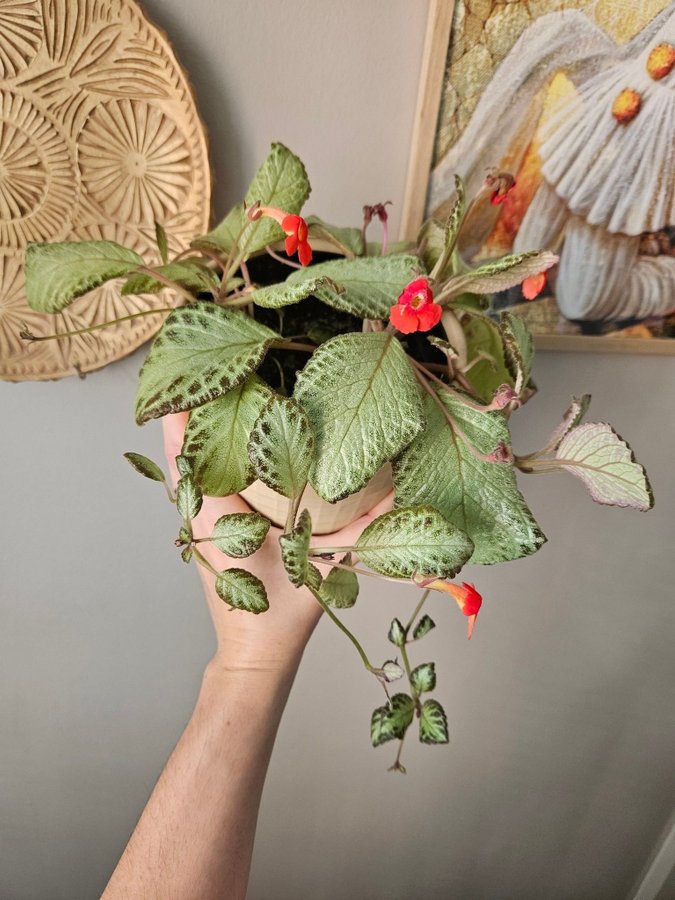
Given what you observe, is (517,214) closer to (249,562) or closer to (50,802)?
(249,562)

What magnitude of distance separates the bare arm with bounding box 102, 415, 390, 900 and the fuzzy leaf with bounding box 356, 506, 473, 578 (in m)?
0.11

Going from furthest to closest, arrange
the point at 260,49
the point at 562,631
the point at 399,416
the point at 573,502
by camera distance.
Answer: the point at 562,631, the point at 573,502, the point at 260,49, the point at 399,416

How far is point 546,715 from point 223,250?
94 centimetres

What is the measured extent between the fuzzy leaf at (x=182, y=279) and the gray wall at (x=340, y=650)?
0.76 feet

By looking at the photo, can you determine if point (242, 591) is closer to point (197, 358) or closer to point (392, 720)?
point (197, 358)

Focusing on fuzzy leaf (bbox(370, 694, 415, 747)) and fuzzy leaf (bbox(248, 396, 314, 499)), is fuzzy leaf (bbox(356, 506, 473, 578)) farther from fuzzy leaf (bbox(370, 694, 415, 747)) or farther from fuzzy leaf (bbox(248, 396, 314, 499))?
fuzzy leaf (bbox(370, 694, 415, 747))

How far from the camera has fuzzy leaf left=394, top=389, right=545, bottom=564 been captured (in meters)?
0.44

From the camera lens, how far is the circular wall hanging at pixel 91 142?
565 mm

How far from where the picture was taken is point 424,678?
Result: 28.5 inches

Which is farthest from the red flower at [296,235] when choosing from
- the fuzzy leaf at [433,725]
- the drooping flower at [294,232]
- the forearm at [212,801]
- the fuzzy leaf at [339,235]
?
the fuzzy leaf at [433,725]

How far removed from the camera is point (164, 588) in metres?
0.93

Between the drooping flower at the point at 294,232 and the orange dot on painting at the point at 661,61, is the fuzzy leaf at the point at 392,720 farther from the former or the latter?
the orange dot on painting at the point at 661,61

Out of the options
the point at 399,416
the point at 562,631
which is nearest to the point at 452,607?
the point at 562,631

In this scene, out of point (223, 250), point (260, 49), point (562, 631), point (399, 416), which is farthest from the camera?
point (562, 631)
